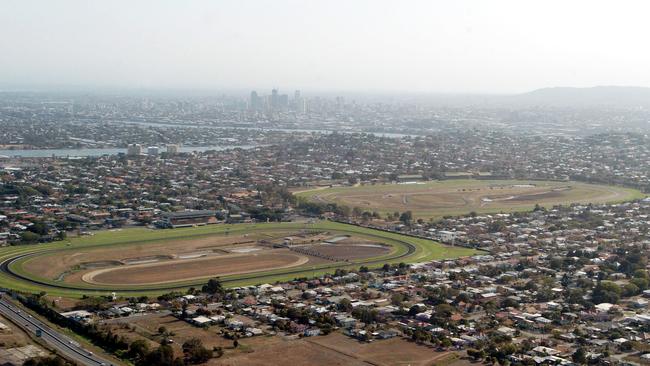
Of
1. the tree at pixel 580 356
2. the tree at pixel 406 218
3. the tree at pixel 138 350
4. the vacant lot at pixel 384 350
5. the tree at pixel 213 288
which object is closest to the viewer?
the tree at pixel 138 350

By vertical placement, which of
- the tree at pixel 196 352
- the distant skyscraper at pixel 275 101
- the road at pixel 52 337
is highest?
the distant skyscraper at pixel 275 101

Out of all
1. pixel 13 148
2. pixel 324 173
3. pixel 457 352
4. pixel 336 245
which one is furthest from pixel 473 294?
pixel 13 148

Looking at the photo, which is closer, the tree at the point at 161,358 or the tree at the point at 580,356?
the tree at the point at 161,358

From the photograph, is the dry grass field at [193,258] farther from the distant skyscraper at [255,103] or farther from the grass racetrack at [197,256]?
the distant skyscraper at [255,103]

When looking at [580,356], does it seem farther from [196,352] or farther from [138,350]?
[138,350]

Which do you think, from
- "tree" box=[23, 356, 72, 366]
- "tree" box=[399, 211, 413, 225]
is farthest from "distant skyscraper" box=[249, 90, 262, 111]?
"tree" box=[23, 356, 72, 366]

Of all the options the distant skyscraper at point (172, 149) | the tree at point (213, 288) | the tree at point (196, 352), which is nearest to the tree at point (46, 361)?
the tree at point (196, 352)

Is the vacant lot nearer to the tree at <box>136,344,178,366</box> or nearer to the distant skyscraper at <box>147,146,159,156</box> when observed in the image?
the tree at <box>136,344,178,366</box>
